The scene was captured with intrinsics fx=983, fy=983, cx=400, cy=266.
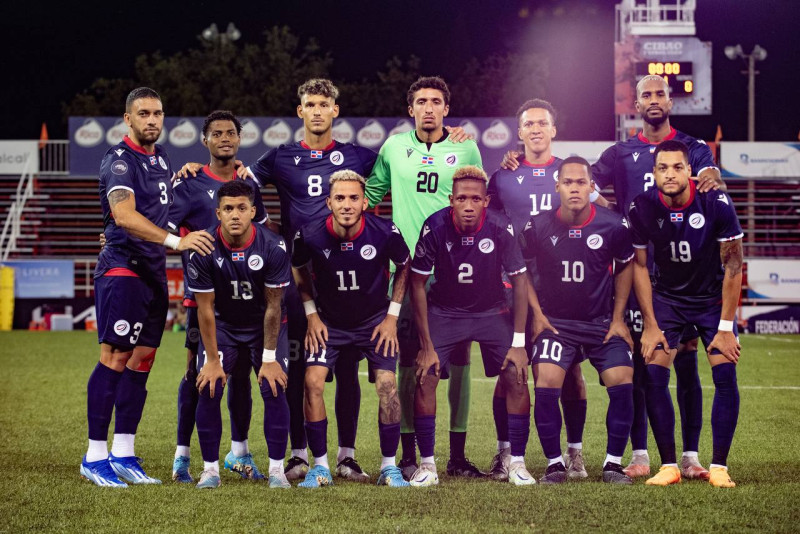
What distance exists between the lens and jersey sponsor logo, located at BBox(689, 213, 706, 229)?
6.07 m

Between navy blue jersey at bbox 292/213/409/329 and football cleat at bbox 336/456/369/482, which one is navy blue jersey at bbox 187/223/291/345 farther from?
football cleat at bbox 336/456/369/482

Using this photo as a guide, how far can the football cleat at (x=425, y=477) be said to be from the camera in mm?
5863

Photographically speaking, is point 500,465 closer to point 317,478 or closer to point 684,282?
point 317,478

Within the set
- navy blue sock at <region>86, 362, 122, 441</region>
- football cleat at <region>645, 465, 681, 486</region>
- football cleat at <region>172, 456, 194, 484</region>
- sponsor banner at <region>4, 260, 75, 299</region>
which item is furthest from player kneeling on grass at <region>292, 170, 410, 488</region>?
sponsor banner at <region>4, 260, 75, 299</region>

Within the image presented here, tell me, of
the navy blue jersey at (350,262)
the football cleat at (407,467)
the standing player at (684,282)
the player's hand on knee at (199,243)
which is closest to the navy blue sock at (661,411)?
the standing player at (684,282)

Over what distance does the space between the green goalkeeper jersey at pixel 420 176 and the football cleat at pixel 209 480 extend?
75.8 inches

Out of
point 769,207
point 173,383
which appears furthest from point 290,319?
point 769,207

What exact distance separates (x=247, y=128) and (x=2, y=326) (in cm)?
711

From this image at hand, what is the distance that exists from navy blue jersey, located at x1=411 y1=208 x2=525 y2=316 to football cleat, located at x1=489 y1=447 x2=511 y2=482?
3.17 feet

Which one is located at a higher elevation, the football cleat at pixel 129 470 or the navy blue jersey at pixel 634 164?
the navy blue jersey at pixel 634 164

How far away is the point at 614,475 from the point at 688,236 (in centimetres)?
154

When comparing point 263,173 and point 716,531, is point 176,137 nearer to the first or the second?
point 263,173

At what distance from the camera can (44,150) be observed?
2467cm

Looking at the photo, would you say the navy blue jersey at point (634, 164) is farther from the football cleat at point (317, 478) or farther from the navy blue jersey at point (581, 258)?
the football cleat at point (317, 478)
